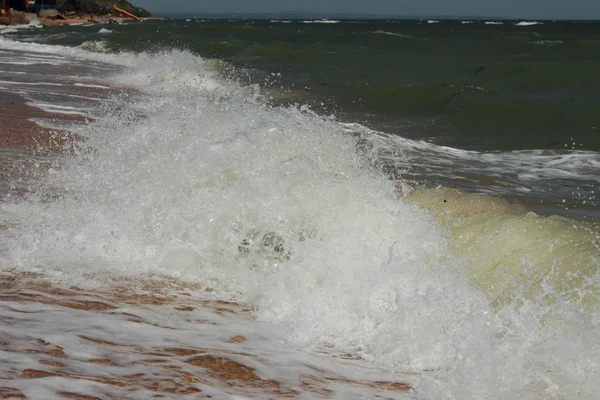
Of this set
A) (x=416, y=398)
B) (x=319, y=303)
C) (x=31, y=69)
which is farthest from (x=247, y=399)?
(x=31, y=69)

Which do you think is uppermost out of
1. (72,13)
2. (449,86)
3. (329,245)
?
(72,13)

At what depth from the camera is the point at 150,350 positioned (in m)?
3.94

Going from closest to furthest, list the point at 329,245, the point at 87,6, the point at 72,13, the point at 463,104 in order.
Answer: the point at 329,245, the point at 463,104, the point at 72,13, the point at 87,6

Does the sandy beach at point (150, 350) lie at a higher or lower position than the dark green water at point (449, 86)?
lower

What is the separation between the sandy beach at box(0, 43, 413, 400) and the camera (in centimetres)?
345

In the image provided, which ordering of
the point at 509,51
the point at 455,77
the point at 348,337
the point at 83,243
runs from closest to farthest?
1. the point at 348,337
2. the point at 83,243
3. the point at 455,77
4. the point at 509,51

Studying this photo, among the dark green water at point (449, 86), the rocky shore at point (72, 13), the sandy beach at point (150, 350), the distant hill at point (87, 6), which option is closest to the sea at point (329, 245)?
the sandy beach at point (150, 350)

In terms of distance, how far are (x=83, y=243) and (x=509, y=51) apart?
34.1m

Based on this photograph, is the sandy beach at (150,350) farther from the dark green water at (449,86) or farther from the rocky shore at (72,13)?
the rocky shore at (72,13)

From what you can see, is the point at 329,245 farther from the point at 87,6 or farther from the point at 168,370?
the point at 87,6

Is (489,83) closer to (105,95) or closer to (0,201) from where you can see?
(105,95)

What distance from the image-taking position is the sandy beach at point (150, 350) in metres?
3.45

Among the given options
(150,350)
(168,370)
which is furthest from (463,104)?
(168,370)

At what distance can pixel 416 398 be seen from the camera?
3768mm
